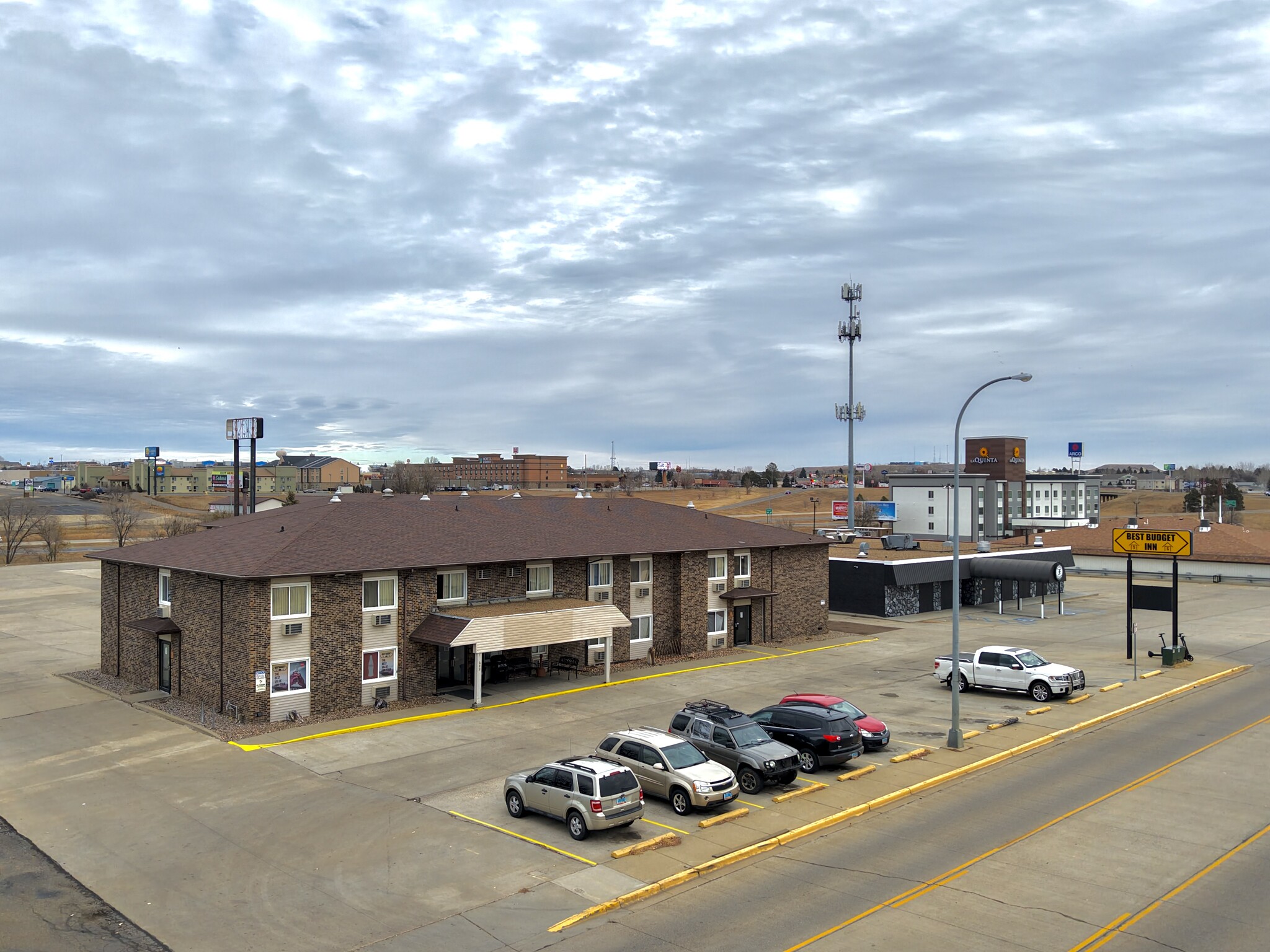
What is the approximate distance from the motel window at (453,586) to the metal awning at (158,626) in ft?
31.4

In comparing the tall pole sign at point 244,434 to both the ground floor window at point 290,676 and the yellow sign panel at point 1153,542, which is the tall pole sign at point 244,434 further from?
the yellow sign panel at point 1153,542

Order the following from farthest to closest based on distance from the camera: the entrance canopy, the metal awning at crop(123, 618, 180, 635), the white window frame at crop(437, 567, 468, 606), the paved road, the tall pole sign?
the tall pole sign → the white window frame at crop(437, 567, 468, 606) → the metal awning at crop(123, 618, 180, 635) → the entrance canopy → the paved road

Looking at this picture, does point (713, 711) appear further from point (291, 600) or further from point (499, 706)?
point (291, 600)

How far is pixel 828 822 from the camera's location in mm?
19672

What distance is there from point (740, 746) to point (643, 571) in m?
19.8

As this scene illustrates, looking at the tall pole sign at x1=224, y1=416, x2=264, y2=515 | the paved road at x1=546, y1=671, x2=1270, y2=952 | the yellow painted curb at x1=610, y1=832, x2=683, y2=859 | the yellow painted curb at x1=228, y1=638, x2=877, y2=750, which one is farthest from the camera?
the tall pole sign at x1=224, y1=416, x2=264, y2=515

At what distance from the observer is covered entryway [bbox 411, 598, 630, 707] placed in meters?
31.8

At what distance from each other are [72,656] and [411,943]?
35843mm

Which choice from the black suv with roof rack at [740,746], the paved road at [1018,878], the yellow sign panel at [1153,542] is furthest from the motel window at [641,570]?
the yellow sign panel at [1153,542]

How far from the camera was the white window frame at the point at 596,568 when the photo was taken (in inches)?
1571

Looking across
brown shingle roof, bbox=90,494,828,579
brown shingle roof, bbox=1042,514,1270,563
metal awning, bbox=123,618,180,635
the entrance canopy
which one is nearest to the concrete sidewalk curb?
the entrance canopy

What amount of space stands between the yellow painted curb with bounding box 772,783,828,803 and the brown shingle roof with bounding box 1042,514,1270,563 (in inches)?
2475

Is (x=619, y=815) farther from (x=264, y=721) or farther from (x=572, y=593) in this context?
(x=572, y=593)

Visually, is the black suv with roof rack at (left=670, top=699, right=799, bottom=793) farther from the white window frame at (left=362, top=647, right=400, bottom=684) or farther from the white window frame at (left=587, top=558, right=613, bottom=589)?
the white window frame at (left=587, top=558, right=613, bottom=589)
